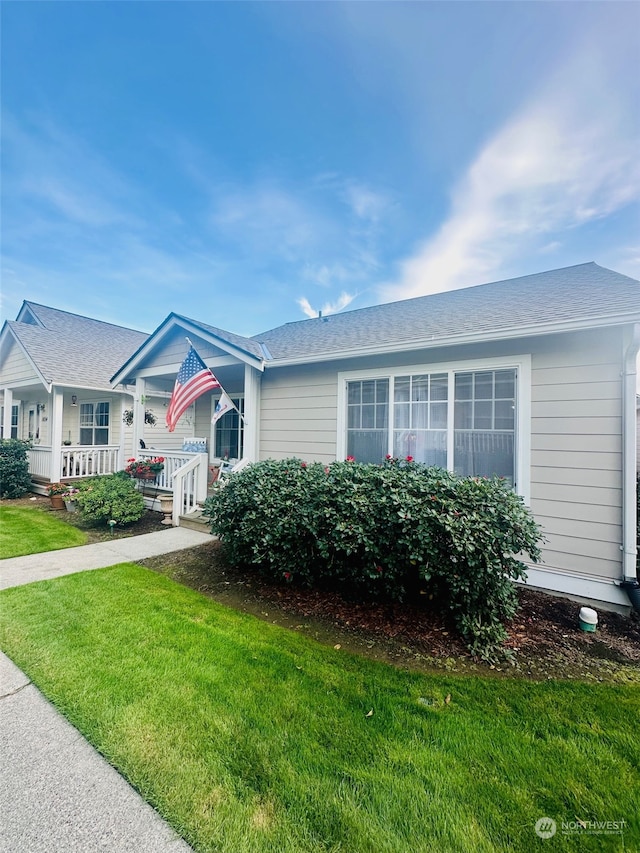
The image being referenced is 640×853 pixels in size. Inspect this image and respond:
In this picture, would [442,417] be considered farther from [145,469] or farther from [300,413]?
[145,469]

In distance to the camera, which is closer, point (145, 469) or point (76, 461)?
point (145, 469)

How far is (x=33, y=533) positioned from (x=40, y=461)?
556 centimetres

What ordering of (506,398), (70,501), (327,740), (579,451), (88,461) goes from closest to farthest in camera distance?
(327,740) < (579,451) < (506,398) < (70,501) < (88,461)

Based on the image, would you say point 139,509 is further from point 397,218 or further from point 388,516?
point 397,218

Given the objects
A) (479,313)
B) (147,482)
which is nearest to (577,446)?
(479,313)

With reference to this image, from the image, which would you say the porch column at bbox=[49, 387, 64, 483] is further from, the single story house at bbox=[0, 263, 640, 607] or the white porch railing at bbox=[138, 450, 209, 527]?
the single story house at bbox=[0, 263, 640, 607]

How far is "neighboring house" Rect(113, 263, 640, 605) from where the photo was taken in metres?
4.12

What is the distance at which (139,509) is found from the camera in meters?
7.23

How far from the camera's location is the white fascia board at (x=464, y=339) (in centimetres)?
396

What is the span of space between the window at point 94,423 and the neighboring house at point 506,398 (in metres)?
6.73

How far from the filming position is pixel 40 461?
10898 millimetres

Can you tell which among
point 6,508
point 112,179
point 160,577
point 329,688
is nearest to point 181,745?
point 329,688

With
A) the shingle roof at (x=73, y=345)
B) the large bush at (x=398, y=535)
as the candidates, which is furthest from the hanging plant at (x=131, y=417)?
the large bush at (x=398, y=535)

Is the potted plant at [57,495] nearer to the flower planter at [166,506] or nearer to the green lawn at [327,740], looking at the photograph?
the flower planter at [166,506]
